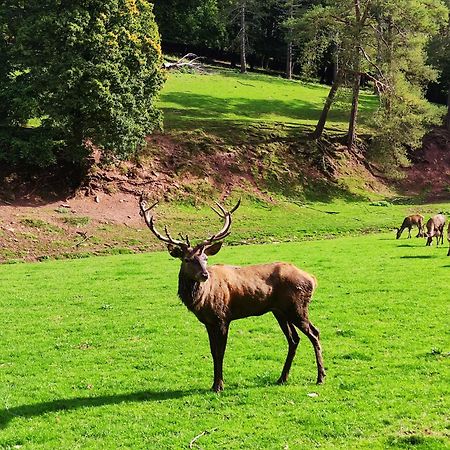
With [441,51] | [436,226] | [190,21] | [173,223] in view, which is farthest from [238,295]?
[190,21]

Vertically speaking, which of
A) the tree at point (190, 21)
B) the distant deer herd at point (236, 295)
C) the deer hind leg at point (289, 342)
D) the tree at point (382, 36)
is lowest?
the deer hind leg at point (289, 342)

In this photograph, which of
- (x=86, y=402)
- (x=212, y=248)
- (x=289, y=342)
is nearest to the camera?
(x=86, y=402)

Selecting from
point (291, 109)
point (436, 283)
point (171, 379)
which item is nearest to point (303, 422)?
point (171, 379)

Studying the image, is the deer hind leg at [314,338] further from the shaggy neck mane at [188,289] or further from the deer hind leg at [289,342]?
the shaggy neck mane at [188,289]

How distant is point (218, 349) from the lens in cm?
1016

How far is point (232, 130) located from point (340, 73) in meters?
9.21

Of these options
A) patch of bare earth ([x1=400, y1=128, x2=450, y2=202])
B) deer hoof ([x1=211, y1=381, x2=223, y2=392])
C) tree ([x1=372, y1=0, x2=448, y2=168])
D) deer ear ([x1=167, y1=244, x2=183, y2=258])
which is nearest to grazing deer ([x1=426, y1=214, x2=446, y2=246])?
tree ([x1=372, y1=0, x2=448, y2=168])

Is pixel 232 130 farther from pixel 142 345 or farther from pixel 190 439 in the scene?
pixel 190 439

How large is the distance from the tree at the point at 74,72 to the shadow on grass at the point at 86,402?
22869mm

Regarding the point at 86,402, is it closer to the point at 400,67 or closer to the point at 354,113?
the point at 400,67

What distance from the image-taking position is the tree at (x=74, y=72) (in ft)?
100

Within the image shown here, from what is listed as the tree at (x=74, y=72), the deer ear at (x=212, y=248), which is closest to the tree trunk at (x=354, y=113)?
the tree at (x=74, y=72)

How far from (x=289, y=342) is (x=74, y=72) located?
77.5 ft

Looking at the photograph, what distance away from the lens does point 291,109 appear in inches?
2231
